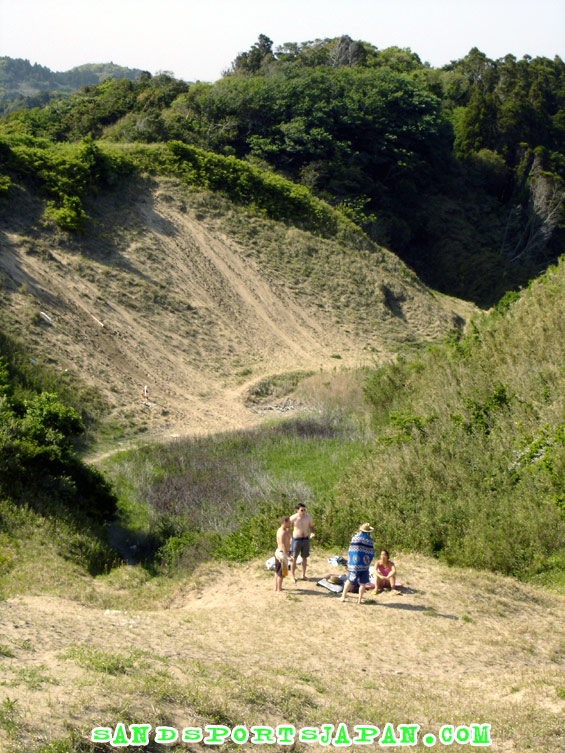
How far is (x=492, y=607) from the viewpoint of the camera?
10.4 meters

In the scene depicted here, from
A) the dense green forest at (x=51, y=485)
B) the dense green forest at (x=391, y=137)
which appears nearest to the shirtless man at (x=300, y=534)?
the dense green forest at (x=51, y=485)

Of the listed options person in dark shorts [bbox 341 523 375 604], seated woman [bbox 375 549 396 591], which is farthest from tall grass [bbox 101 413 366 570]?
person in dark shorts [bbox 341 523 375 604]

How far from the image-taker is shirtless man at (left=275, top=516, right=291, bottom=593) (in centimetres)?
1092

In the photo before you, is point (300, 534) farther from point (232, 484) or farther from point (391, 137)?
point (391, 137)

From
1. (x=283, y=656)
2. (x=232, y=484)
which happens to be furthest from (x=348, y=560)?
(x=232, y=484)

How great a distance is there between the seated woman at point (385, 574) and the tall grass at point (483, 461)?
1490 mm

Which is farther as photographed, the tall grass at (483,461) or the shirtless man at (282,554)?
the tall grass at (483,461)

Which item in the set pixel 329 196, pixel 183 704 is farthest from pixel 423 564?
pixel 329 196

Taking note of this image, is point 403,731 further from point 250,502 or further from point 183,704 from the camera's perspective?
point 250,502

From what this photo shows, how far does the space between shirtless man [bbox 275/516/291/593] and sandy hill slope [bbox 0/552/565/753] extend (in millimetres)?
265

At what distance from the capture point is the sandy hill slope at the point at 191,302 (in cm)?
2419

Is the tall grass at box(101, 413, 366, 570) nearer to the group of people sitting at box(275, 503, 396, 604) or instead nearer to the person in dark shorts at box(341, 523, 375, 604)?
the group of people sitting at box(275, 503, 396, 604)

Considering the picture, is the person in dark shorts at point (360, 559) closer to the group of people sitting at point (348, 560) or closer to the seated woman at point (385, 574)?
the group of people sitting at point (348, 560)

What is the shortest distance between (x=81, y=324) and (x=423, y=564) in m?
16.7
